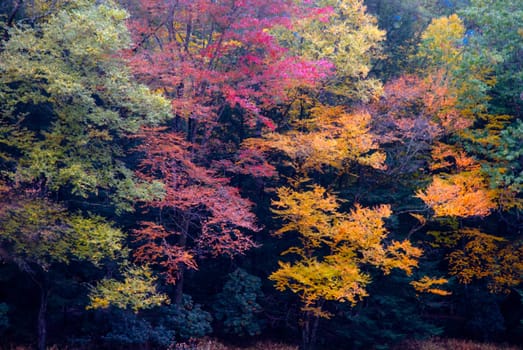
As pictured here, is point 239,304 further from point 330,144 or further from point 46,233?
point 46,233

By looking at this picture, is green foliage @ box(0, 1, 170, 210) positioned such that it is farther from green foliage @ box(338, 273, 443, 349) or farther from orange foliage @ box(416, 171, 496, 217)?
green foliage @ box(338, 273, 443, 349)

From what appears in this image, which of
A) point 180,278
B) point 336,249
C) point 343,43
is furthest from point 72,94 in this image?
point 343,43

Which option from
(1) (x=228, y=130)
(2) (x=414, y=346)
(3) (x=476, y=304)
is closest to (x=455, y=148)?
(3) (x=476, y=304)

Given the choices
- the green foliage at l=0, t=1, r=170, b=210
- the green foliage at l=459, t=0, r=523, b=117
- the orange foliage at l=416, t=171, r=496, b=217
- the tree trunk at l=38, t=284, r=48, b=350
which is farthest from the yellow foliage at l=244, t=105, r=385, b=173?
the tree trunk at l=38, t=284, r=48, b=350

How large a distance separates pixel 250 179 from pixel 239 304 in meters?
4.33

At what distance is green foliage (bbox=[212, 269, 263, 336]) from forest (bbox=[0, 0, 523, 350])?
7 cm

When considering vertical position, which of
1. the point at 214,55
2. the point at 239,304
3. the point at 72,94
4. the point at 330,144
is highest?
the point at 214,55

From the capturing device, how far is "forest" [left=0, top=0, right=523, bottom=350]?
10.4m

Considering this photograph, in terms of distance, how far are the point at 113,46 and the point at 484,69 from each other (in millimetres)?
11833

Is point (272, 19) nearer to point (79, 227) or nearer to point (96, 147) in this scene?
point (96, 147)

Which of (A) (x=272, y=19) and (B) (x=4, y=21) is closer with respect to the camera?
(B) (x=4, y=21)

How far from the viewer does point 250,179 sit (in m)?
16.2

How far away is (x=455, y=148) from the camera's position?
51.1ft

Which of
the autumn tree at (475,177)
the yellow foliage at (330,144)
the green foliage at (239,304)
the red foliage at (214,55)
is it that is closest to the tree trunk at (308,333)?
the green foliage at (239,304)
